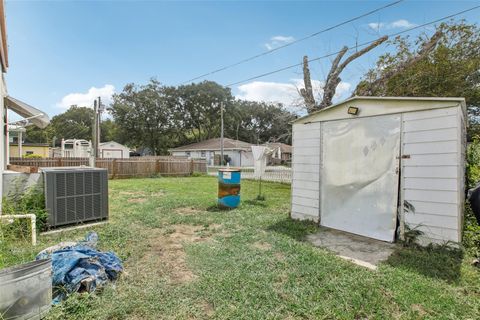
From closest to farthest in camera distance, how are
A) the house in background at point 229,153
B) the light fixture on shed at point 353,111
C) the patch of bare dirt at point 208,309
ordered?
the patch of bare dirt at point 208,309
the light fixture on shed at point 353,111
the house in background at point 229,153

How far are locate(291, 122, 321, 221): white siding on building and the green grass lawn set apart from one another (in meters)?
0.64

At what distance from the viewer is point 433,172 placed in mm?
3262

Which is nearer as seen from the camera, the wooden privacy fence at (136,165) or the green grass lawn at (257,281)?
the green grass lawn at (257,281)

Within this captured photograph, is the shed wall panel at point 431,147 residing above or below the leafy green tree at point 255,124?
below

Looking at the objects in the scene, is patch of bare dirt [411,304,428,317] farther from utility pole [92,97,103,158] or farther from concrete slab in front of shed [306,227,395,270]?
utility pole [92,97,103,158]

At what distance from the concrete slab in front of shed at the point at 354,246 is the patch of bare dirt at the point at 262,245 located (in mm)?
686

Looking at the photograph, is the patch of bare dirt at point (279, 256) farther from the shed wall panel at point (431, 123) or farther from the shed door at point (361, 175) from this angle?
the shed wall panel at point (431, 123)

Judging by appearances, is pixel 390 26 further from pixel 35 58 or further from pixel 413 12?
pixel 35 58

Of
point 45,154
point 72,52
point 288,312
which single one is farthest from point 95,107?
point 288,312

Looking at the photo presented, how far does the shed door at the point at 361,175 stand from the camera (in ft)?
12.0

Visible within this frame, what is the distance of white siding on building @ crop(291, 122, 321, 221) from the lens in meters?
4.54

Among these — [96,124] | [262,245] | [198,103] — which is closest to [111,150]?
[198,103]

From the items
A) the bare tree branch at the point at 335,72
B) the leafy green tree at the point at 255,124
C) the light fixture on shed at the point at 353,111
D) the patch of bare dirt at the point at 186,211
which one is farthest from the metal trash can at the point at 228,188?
the leafy green tree at the point at 255,124

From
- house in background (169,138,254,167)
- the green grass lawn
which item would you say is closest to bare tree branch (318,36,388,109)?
the green grass lawn
